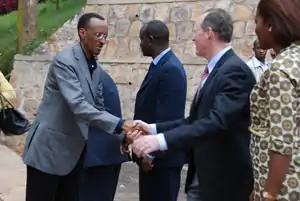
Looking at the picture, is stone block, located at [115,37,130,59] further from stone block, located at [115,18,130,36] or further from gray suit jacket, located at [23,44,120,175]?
gray suit jacket, located at [23,44,120,175]

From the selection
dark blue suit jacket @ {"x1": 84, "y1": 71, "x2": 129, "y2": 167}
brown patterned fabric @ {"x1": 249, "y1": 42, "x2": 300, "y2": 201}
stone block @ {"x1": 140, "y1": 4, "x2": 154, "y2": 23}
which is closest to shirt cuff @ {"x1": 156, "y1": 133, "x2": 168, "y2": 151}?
brown patterned fabric @ {"x1": 249, "y1": 42, "x2": 300, "y2": 201}

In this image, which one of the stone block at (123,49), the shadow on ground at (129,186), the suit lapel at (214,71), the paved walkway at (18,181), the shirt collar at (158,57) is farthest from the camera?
the stone block at (123,49)

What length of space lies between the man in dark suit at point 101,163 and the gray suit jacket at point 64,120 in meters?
0.27

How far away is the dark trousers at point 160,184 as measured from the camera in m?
4.83

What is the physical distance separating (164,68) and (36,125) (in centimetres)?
106

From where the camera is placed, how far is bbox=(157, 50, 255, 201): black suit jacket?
348 centimetres

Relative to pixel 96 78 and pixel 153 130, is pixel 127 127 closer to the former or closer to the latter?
pixel 153 130

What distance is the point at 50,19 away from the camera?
13.9m

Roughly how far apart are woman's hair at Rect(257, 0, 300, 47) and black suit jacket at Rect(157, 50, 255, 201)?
2.00 feet

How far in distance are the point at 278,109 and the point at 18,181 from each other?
5.29 metres

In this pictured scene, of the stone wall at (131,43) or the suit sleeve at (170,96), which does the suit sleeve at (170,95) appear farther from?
the stone wall at (131,43)

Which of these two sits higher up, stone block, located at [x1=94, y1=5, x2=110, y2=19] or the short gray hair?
the short gray hair

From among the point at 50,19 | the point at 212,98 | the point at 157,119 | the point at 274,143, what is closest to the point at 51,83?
the point at 157,119

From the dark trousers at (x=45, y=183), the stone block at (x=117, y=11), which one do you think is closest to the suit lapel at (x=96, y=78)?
the dark trousers at (x=45, y=183)
